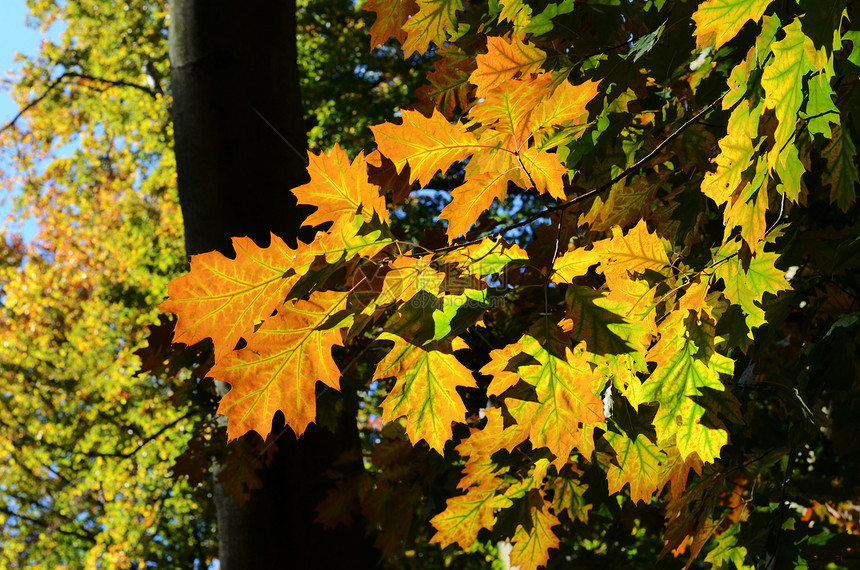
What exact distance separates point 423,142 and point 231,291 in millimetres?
465

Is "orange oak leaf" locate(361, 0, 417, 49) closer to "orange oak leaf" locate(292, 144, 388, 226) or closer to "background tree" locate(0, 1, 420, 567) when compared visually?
"orange oak leaf" locate(292, 144, 388, 226)

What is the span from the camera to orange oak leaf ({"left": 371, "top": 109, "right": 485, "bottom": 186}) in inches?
51.8

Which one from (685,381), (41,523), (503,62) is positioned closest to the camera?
(685,381)

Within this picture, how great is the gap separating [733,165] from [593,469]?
3.11 feet

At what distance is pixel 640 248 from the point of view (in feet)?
4.95

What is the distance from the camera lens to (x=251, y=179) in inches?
111

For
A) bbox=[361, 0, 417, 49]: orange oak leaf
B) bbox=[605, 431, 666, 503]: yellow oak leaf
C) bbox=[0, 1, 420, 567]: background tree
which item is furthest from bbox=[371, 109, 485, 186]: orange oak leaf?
bbox=[0, 1, 420, 567]: background tree

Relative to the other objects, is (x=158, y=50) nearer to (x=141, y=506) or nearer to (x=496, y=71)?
(x=141, y=506)

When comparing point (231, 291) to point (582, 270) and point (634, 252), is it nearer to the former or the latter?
point (582, 270)

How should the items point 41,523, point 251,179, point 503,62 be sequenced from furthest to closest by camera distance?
point 41,523 → point 251,179 → point 503,62

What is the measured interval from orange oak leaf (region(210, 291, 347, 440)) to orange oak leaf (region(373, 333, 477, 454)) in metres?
0.12

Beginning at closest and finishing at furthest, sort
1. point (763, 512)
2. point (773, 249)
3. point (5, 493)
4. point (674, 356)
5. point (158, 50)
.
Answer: point (674, 356), point (773, 249), point (763, 512), point (158, 50), point (5, 493)

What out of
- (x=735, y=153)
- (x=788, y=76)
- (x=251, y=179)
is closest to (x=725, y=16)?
(x=788, y=76)

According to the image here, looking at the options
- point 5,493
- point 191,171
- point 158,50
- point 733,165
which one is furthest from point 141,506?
point 733,165
